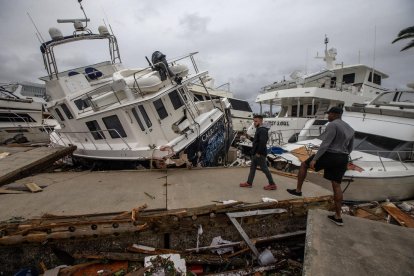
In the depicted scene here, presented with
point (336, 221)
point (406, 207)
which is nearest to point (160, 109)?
point (336, 221)

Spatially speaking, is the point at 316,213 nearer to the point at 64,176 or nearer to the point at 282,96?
the point at 64,176

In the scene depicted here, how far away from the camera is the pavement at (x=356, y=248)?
272 cm

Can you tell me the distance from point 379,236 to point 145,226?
137 inches

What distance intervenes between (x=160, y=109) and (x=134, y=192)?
11.2ft

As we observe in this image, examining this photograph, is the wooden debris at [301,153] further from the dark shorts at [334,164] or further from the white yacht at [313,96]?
the dark shorts at [334,164]

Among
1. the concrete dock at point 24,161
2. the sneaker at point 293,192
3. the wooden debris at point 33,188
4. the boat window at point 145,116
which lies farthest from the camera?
the boat window at point 145,116

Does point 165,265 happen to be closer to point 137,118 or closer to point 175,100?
point 137,118

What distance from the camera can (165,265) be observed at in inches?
136

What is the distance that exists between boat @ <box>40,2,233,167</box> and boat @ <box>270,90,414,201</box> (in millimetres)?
2560

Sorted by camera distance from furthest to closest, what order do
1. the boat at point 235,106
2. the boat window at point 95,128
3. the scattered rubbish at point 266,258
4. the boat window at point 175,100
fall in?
the boat at point 235,106 < the boat window at point 175,100 < the boat window at point 95,128 < the scattered rubbish at point 266,258

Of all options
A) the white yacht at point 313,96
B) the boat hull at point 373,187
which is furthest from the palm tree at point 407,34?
the boat hull at point 373,187

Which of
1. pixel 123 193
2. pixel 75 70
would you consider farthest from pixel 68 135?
pixel 123 193

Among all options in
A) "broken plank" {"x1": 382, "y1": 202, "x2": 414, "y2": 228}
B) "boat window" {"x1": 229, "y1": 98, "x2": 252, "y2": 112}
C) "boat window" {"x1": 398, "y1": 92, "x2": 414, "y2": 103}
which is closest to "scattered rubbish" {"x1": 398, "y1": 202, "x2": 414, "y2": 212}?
"broken plank" {"x1": 382, "y1": 202, "x2": 414, "y2": 228}

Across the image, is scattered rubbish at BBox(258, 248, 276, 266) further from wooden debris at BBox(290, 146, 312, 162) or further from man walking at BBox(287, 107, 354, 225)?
wooden debris at BBox(290, 146, 312, 162)
